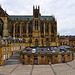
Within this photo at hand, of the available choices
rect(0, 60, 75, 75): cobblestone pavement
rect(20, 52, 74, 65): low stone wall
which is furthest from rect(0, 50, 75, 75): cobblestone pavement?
rect(20, 52, 74, 65): low stone wall

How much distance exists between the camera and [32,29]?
56.5 m

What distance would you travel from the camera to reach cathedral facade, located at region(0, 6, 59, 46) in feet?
171

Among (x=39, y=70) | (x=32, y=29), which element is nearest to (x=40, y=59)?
(x=39, y=70)

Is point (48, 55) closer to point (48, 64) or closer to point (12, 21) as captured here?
point (48, 64)

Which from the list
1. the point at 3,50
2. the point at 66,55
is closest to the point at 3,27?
the point at 3,50

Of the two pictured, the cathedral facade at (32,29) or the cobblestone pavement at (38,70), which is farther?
the cathedral facade at (32,29)

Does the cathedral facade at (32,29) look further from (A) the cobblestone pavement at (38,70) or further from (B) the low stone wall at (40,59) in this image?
(A) the cobblestone pavement at (38,70)

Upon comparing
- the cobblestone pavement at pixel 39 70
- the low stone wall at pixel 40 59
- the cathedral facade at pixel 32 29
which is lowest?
the cobblestone pavement at pixel 39 70

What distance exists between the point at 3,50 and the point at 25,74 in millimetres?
12174

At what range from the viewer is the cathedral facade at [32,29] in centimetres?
5219

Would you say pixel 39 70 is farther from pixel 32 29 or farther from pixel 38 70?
pixel 32 29

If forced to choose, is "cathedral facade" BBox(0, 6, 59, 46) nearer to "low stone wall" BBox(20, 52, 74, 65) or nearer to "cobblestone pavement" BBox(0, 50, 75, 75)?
"low stone wall" BBox(20, 52, 74, 65)

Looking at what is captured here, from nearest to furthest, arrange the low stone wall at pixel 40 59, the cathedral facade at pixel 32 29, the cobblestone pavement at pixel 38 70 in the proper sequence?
the cobblestone pavement at pixel 38 70
the low stone wall at pixel 40 59
the cathedral facade at pixel 32 29

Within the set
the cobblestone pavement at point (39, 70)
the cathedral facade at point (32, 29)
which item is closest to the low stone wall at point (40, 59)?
the cobblestone pavement at point (39, 70)
